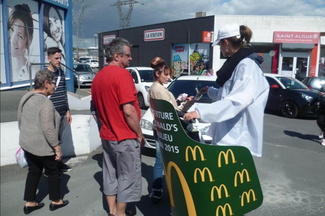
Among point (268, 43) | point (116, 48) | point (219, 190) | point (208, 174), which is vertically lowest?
point (219, 190)

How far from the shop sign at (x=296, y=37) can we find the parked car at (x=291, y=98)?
10.1 metres

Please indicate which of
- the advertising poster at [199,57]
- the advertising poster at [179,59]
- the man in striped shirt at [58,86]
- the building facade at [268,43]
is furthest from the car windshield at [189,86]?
the advertising poster at [179,59]

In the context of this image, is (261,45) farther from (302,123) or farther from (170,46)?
(302,123)

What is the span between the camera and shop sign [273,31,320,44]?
20594 millimetres

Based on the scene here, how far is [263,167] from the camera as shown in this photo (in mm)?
5160

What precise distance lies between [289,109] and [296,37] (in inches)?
→ 478

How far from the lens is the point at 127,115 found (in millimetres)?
2771

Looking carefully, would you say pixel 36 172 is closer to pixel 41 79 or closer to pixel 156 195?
pixel 41 79

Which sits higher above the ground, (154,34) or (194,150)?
(154,34)

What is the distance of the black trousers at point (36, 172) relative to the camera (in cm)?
305

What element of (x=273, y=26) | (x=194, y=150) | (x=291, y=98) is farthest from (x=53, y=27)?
(x=273, y=26)

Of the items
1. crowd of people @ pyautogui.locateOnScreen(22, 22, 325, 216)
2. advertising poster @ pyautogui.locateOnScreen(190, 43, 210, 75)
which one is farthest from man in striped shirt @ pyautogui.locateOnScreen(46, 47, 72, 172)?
advertising poster @ pyautogui.locateOnScreen(190, 43, 210, 75)

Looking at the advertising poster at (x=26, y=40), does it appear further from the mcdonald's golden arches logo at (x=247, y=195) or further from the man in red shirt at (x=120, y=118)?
the mcdonald's golden arches logo at (x=247, y=195)

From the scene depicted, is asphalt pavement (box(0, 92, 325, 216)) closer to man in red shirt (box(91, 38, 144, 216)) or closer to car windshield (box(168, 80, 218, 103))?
man in red shirt (box(91, 38, 144, 216))
